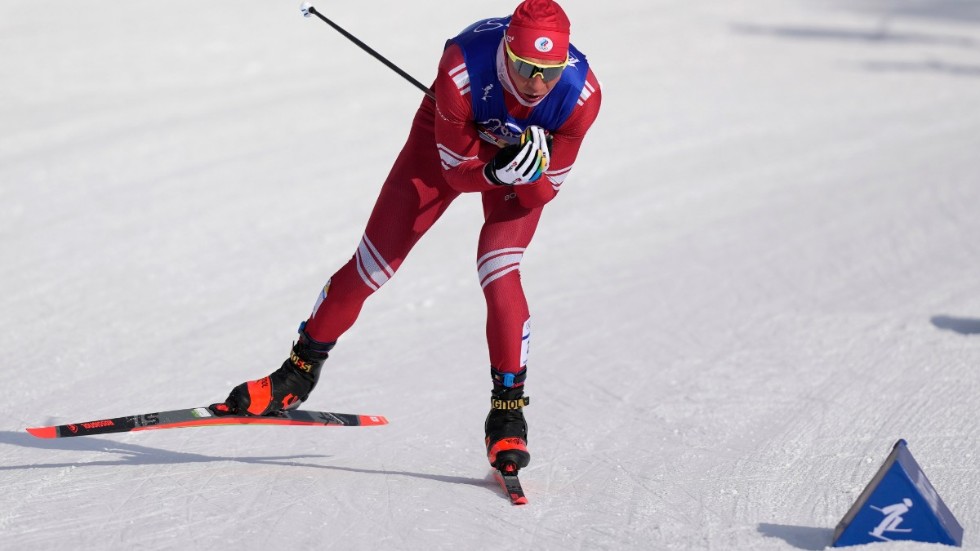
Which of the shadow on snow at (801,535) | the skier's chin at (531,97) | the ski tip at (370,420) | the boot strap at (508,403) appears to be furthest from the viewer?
the ski tip at (370,420)

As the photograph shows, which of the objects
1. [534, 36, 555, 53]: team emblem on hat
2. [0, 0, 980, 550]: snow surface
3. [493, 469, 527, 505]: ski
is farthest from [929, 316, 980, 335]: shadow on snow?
[534, 36, 555, 53]: team emblem on hat

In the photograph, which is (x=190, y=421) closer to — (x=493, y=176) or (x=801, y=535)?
(x=493, y=176)

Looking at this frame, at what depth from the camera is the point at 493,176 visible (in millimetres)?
4113

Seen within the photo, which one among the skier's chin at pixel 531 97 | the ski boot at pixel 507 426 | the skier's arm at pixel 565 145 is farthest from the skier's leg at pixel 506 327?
the skier's chin at pixel 531 97

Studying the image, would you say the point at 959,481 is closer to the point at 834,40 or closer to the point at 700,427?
the point at 700,427

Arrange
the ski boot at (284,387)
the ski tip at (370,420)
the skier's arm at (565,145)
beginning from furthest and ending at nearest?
the ski tip at (370,420) → the ski boot at (284,387) → the skier's arm at (565,145)

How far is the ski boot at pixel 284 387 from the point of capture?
466 centimetres

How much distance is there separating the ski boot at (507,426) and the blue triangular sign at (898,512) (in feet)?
4.05

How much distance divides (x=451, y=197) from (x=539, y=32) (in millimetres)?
936

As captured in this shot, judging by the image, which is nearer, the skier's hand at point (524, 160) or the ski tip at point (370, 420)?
the skier's hand at point (524, 160)

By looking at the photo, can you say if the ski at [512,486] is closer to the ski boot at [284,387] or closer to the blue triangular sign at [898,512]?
the ski boot at [284,387]

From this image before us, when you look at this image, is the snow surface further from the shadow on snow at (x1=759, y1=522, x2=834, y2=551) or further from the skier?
the skier

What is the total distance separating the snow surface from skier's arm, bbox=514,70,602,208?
1138 millimetres

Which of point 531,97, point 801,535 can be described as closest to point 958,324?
point 801,535
